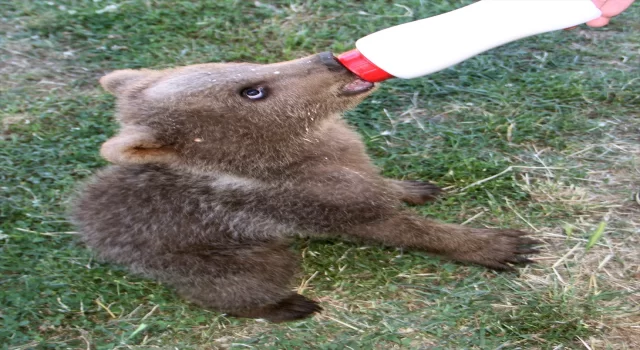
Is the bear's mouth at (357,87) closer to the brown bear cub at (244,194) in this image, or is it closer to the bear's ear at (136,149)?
the brown bear cub at (244,194)

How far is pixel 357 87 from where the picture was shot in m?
3.99

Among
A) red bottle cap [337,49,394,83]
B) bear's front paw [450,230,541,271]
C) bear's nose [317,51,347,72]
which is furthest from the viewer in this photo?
bear's front paw [450,230,541,271]

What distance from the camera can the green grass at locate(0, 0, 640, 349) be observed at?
3.88 m

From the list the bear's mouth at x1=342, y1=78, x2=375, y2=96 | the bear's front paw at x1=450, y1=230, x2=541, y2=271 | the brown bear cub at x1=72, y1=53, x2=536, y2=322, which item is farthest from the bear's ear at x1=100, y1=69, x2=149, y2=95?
the bear's front paw at x1=450, y1=230, x2=541, y2=271

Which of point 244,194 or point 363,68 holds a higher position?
point 363,68

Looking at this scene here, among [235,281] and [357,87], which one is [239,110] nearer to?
[357,87]

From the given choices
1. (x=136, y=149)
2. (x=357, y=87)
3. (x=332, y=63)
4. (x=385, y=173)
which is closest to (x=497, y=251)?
(x=385, y=173)

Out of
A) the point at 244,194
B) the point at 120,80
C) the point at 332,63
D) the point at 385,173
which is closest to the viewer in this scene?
the point at 332,63

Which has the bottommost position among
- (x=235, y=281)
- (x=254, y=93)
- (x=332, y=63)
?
(x=235, y=281)

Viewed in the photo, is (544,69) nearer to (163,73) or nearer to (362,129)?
(362,129)

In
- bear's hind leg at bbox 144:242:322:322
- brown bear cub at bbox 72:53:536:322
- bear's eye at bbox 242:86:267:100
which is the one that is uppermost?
bear's eye at bbox 242:86:267:100

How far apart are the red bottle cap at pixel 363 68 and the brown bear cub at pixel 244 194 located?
0.18 ft

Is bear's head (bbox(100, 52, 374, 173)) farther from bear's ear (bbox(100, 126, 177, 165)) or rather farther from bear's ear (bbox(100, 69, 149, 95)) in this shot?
bear's ear (bbox(100, 69, 149, 95))

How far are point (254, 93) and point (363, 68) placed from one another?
59 centimetres
